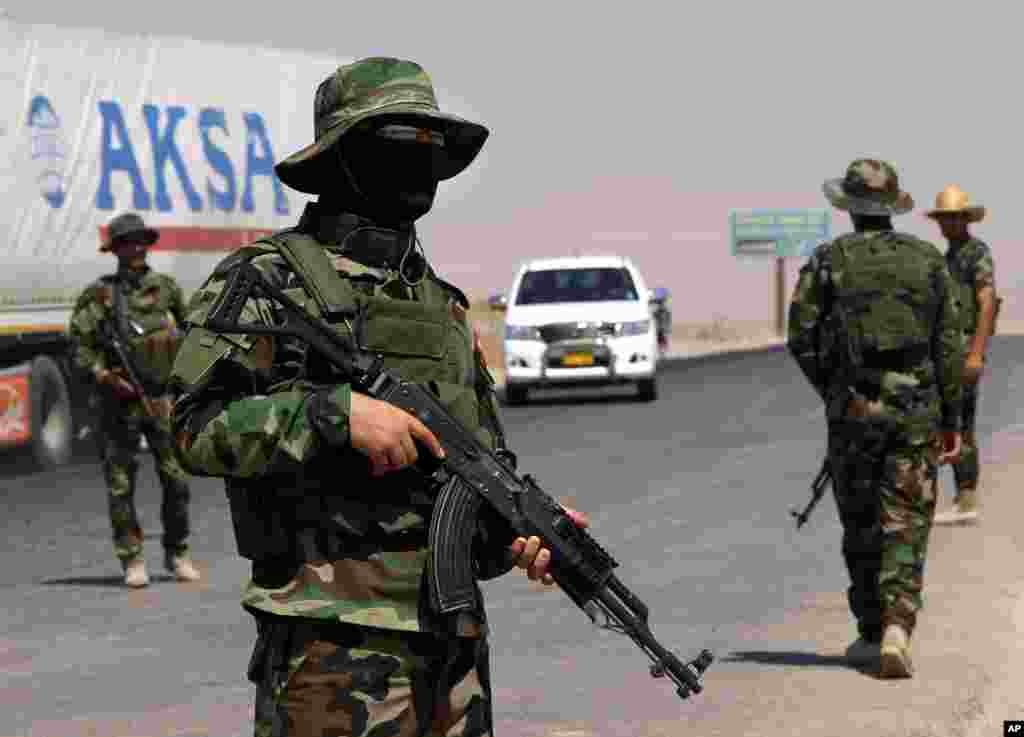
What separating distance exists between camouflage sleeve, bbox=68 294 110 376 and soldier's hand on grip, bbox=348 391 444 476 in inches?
374

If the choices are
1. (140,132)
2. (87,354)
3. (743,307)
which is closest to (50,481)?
(140,132)

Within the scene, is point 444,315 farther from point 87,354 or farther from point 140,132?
point 140,132

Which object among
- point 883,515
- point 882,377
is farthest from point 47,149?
point 883,515

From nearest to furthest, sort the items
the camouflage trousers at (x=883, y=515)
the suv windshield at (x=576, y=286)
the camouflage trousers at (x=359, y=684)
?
the camouflage trousers at (x=359, y=684) < the camouflage trousers at (x=883, y=515) < the suv windshield at (x=576, y=286)

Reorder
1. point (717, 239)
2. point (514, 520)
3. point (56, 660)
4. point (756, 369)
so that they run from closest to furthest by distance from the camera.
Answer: point (514, 520) → point (56, 660) → point (756, 369) → point (717, 239)

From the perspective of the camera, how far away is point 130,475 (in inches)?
547

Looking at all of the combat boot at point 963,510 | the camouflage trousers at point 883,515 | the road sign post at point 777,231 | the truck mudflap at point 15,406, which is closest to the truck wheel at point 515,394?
the truck mudflap at point 15,406

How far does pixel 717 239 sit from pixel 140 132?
110 meters

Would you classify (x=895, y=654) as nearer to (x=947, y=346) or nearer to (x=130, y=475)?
(x=947, y=346)

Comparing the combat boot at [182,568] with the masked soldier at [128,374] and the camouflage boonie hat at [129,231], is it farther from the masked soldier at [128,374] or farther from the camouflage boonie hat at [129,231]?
the camouflage boonie hat at [129,231]

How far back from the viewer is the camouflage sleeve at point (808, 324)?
1003 cm

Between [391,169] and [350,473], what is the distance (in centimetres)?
60

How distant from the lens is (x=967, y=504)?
1622 cm

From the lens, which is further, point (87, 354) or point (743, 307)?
point (743, 307)
